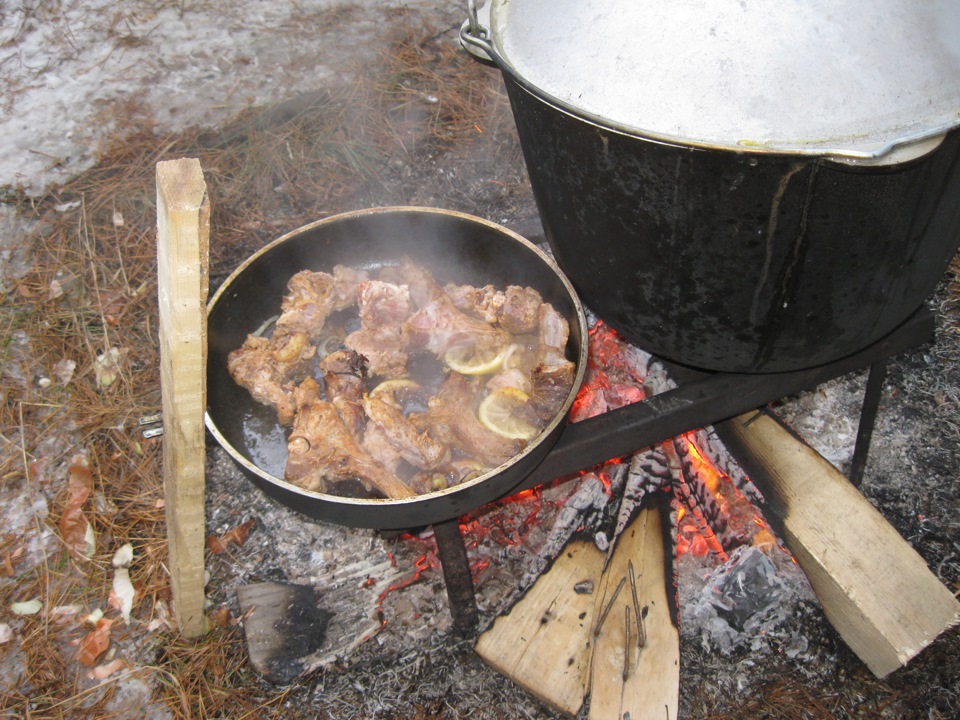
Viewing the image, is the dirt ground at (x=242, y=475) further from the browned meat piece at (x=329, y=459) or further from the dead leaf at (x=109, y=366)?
the browned meat piece at (x=329, y=459)

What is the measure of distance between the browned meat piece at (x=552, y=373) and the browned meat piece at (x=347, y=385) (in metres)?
0.61

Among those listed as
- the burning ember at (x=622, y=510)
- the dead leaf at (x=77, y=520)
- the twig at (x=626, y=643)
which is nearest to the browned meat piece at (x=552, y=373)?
the burning ember at (x=622, y=510)

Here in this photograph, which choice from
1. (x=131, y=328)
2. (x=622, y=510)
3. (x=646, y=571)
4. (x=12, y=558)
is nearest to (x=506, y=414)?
(x=622, y=510)

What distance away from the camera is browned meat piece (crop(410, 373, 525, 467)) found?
90.0 inches

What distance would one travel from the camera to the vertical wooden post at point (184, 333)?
5.71 ft

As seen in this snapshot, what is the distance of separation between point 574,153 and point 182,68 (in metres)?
4.49

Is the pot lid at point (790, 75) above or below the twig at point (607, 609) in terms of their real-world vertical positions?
above

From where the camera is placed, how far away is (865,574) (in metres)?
2.40

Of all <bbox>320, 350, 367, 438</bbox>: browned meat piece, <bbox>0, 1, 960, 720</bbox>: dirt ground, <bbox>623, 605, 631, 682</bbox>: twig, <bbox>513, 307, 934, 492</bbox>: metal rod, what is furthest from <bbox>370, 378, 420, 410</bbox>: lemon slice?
<bbox>623, 605, 631, 682</bbox>: twig

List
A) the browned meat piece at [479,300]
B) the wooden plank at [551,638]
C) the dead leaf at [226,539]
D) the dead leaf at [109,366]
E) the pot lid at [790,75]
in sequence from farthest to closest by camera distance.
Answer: the dead leaf at [109,366], the dead leaf at [226,539], the browned meat piece at [479,300], the wooden plank at [551,638], the pot lid at [790,75]

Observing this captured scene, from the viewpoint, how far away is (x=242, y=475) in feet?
10.2

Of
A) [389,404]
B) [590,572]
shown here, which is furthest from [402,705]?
[389,404]

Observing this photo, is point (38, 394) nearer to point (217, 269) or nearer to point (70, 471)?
point (70, 471)

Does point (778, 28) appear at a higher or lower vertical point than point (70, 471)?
higher
